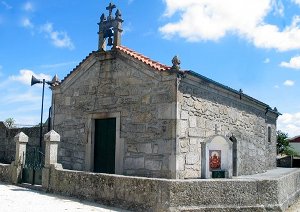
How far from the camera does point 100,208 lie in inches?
294

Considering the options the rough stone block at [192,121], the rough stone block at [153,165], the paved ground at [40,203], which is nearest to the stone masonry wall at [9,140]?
the paved ground at [40,203]

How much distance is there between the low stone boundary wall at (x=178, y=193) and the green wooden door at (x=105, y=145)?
188cm

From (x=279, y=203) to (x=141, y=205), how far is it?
353 centimetres

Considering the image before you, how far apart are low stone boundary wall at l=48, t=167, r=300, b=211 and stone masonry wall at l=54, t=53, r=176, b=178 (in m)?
1.74

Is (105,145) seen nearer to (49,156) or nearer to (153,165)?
(49,156)

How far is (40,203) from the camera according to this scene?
25.3 ft

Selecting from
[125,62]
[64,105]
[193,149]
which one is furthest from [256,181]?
[64,105]

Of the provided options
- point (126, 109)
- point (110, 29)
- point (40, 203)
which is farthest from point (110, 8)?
point (40, 203)

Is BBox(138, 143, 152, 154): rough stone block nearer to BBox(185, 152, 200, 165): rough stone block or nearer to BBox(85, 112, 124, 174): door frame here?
BBox(85, 112, 124, 174): door frame

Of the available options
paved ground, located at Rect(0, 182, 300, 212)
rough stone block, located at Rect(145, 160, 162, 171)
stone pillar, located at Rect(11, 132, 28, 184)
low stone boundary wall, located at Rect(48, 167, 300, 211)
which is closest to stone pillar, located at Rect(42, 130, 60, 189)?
paved ground, located at Rect(0, 182, 300, 212)

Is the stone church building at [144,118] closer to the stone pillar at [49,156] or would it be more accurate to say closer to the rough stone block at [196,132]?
the rough stone block at [196,132]

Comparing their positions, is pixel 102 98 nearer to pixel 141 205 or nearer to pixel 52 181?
pixel 52 181

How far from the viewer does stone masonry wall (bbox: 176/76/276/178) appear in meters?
9.29

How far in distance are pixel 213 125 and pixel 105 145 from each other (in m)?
3.47
